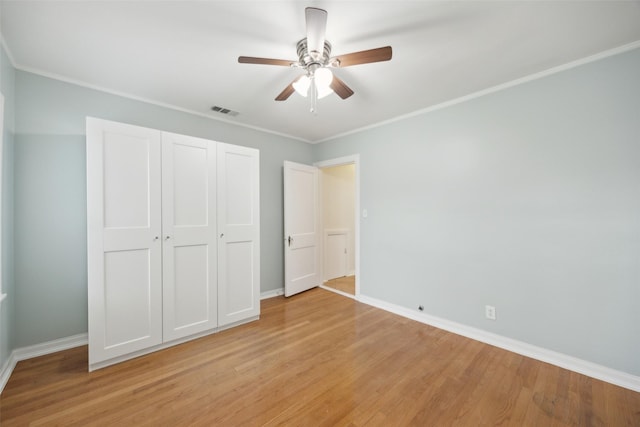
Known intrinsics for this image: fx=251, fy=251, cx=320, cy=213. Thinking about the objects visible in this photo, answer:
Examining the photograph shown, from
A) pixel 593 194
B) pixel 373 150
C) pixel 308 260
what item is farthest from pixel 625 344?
pixel 308 260

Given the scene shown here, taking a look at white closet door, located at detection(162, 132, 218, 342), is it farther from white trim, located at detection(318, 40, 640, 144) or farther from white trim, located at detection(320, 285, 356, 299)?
white trim, located at detection(318, 40, 640, 144)

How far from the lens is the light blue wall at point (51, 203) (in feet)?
7.30

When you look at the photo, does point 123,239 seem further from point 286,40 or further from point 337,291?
point 337,291

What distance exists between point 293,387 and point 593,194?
2.82 meters

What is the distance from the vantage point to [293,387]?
188 cm

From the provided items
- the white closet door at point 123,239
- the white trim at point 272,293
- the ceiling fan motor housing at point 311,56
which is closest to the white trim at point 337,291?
the white trim at point 272,293

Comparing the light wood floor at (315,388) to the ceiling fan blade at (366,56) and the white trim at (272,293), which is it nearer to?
the white trim at (272,293)

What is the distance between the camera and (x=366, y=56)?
1635 millimetres

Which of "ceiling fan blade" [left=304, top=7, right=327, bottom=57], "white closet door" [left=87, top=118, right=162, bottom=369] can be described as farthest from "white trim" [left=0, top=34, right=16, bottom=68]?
"ceiling fan blade" [left=304, top=7, right=327, bottom=57]

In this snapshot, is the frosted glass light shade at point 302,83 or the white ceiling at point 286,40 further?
the frosted glass light shade at point 302,83

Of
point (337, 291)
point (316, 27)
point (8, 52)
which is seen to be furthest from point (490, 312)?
point (8, 52)

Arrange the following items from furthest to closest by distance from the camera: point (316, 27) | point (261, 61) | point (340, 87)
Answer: point (340, 87) → point (261, 61) → point (316, 27)

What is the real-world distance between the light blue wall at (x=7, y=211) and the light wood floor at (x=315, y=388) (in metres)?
0.35

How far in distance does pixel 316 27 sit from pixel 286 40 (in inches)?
17.9
